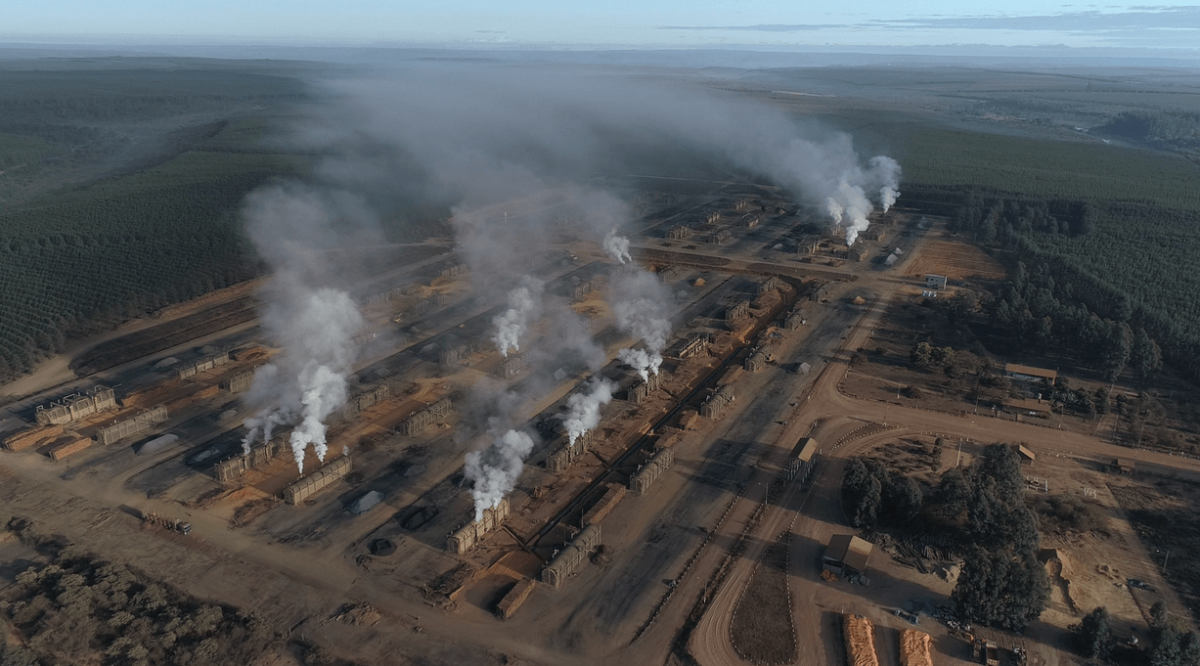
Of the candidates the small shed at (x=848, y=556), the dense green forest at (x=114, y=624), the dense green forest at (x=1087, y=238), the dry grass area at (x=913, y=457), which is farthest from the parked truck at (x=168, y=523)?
the dense green forest at (x=1087, y=238)

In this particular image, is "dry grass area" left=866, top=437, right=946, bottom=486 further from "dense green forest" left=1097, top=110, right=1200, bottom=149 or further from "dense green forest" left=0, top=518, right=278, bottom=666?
"dense green forest" left=1097, top=110, right=1200, bottom=149

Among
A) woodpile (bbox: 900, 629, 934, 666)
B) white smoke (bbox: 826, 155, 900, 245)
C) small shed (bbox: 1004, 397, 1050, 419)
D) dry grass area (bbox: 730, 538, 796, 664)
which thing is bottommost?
dry grass area (bbox: 730, 538, 796, 664)

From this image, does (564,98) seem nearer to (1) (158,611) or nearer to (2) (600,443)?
(2) (600,443)

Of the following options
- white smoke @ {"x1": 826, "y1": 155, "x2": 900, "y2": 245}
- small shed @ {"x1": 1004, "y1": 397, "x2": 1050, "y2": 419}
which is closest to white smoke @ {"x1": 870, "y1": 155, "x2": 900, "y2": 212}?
white smoke @ {"x1": 826, "y1": 155, "x2": 900, "y2": 245}

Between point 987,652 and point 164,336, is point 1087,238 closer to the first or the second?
point 987,652

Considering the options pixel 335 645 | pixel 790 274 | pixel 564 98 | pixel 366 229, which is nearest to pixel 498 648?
pixel 335 645

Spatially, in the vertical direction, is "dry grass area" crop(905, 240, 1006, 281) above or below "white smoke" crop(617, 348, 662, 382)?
below

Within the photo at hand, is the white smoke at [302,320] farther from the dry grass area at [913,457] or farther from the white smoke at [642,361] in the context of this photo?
the dry grass area at [913,457]

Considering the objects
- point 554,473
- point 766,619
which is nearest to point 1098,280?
point 766,619
